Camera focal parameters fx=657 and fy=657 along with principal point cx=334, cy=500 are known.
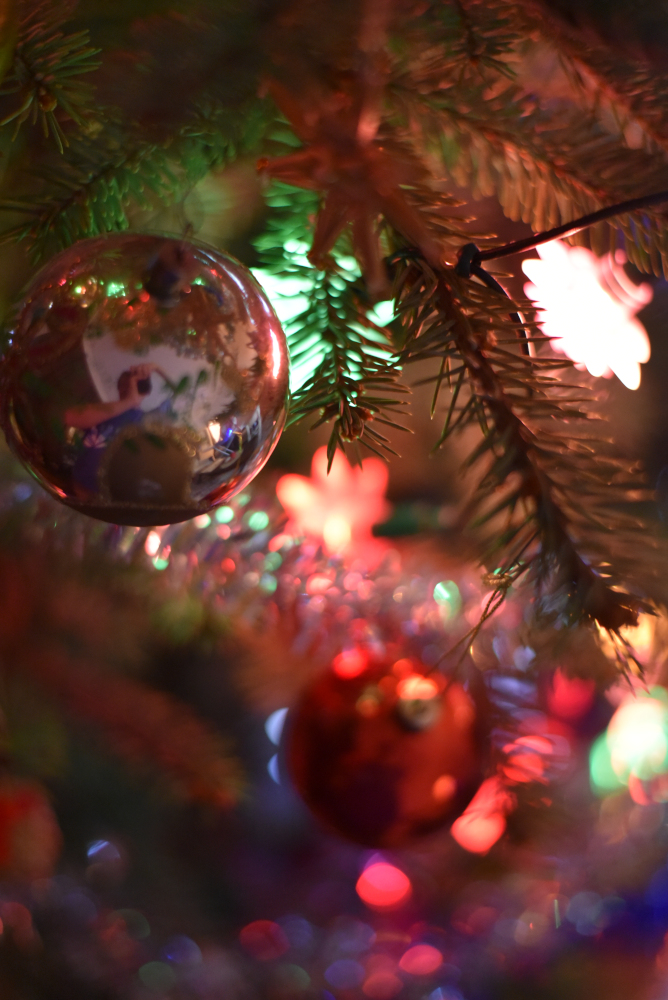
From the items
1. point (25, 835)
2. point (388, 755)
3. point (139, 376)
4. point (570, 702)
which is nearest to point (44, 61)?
point (139, 376)

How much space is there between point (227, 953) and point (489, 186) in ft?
2.48

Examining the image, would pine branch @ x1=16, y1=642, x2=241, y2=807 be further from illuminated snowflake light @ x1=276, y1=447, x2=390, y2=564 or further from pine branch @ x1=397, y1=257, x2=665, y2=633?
pine branch @ x1=397, y1=257, x2=665, y2=633

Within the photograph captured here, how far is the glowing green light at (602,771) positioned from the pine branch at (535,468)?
61 centimetres

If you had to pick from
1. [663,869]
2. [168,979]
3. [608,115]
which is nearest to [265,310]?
[608,115]

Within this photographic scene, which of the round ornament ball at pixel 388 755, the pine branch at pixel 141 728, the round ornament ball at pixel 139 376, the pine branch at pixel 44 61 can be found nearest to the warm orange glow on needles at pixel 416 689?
the round ornament ball at pixel 388 755

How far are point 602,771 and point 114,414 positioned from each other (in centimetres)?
77

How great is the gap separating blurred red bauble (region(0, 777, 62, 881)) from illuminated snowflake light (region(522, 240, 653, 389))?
1.99ft

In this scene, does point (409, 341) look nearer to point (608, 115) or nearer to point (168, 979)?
point (608, 115)

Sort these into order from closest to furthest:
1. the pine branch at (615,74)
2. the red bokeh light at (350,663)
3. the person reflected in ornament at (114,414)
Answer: the person reflected in ornament at (114,414)
the pine branch at (615,74)
the red bokeh light at (350,663)

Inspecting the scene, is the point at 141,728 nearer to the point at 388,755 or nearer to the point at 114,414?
the point at 388,755

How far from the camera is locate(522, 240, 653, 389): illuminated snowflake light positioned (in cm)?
46

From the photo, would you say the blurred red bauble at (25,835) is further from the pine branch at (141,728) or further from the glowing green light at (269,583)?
the glowing green light at (269,583)

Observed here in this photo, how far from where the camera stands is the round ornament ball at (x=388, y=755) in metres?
0.52

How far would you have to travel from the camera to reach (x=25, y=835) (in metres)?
0.60
